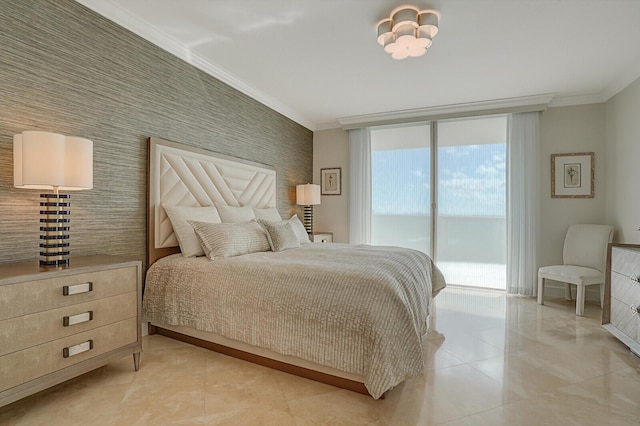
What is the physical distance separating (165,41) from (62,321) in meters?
2.34

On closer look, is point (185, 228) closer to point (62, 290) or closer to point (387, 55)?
point (62, 290)

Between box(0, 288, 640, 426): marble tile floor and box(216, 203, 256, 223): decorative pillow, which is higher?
box(216, 203, 256, 223): decorative pillow

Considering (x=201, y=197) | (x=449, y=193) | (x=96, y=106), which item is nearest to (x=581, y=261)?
(x=449, y=193)

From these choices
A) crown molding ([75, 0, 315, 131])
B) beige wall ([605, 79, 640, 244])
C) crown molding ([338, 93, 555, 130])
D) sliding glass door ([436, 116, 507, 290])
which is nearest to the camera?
crown molding ([75, 0, 315, 131])

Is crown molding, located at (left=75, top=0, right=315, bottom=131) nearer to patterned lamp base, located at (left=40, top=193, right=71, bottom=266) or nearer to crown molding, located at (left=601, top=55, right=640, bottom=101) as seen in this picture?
patterned lamp base, located at (left=40, top=193, right=71, bottom=266)

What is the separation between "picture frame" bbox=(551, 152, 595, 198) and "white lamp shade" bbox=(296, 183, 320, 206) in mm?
3204

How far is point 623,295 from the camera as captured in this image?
2.62 metres

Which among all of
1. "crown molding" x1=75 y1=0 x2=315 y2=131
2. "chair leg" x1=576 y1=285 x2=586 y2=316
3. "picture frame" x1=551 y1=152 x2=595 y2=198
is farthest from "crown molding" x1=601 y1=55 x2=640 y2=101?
"crown molding" x1=75 y1=0 x2=315 y2=131

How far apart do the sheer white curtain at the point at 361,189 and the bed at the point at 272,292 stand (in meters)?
1.95

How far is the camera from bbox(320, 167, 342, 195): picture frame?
5430 mm

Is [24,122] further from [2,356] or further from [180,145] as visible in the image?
[2,356]

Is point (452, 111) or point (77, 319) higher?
point (452, 111)

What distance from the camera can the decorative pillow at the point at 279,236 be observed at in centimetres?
315

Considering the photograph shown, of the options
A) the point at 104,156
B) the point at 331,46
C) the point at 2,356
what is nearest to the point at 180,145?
the point at 104,156
